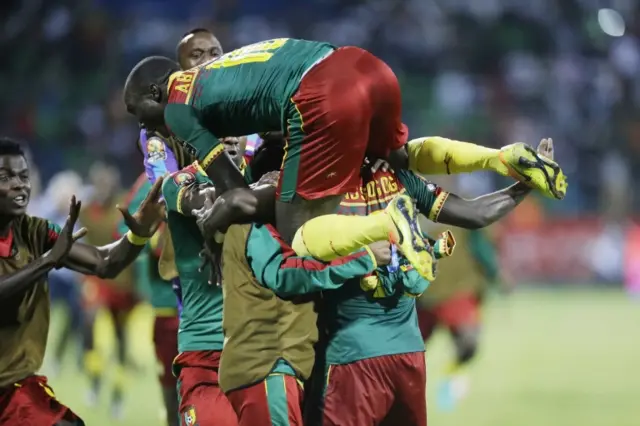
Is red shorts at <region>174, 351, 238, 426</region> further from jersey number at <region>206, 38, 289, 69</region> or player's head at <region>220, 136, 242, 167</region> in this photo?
jersey number at <region>206, 38, 289, 69</region>

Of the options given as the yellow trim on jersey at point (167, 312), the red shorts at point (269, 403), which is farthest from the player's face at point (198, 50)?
the red shorts at point (269, 403)

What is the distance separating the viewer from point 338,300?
4.93 metres

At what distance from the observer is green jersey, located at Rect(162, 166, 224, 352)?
16.8 ft

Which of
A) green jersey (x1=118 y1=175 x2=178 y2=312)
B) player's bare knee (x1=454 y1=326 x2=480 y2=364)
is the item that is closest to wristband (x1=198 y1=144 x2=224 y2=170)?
green jersey (x1=118 y1=175 x2=178 y2=312)

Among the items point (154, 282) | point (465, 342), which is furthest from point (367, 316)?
point (465, 342)

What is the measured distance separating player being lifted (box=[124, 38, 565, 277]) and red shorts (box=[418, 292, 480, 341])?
4379 mm

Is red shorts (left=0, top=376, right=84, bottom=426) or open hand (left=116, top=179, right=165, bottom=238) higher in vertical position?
open hand (left=116, top=179, right=165, bottom=238)

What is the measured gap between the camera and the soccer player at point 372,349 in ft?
15.7

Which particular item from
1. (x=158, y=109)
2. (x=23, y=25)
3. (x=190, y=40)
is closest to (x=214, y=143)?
(x=158, y=109)

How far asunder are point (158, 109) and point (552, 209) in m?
16.2

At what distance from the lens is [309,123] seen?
4980 mm

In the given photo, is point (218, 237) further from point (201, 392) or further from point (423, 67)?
point (423, 67)

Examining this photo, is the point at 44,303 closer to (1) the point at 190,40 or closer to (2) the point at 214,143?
(2) the point at 214,143

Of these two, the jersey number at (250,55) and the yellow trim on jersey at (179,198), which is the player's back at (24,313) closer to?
the yellow trim on jersey at (179,198)
